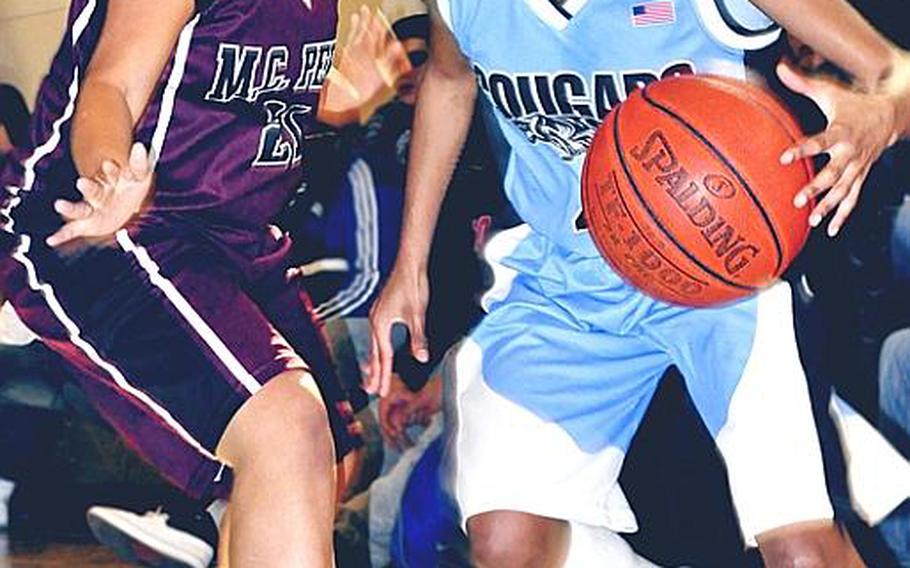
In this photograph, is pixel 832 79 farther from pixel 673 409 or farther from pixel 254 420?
pixel 254 420

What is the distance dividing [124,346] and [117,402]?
10cm

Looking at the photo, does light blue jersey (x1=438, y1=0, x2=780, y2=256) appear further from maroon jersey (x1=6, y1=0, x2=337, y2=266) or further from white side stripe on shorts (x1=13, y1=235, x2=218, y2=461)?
white side stripe on shorts (x1=13, y1=235, x2=218, y2=461)

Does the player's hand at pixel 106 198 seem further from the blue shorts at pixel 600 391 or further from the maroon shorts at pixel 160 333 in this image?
the blue shorts at pixel 600 391

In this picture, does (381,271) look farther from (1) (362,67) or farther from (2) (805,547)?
(2) (805,547)

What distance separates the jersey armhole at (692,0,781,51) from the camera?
2.11m

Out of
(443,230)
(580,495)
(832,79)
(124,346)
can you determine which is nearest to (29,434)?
(124,346)

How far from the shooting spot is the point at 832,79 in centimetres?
215

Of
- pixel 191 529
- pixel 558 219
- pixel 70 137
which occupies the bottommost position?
pixel 191 529

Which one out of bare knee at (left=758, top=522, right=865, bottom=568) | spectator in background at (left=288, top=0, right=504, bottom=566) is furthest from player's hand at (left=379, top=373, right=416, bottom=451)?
bare knee at (left=758, top=522, right=865, bottom=568)

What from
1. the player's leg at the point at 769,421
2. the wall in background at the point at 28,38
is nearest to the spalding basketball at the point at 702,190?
the player's leg at the point at 769,421

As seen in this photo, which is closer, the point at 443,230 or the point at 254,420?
the point at 254,420

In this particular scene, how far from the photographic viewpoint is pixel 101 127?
2.01 m

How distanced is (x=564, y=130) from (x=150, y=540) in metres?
0.87

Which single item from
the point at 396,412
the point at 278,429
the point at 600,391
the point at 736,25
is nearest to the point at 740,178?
the point at 736,25
